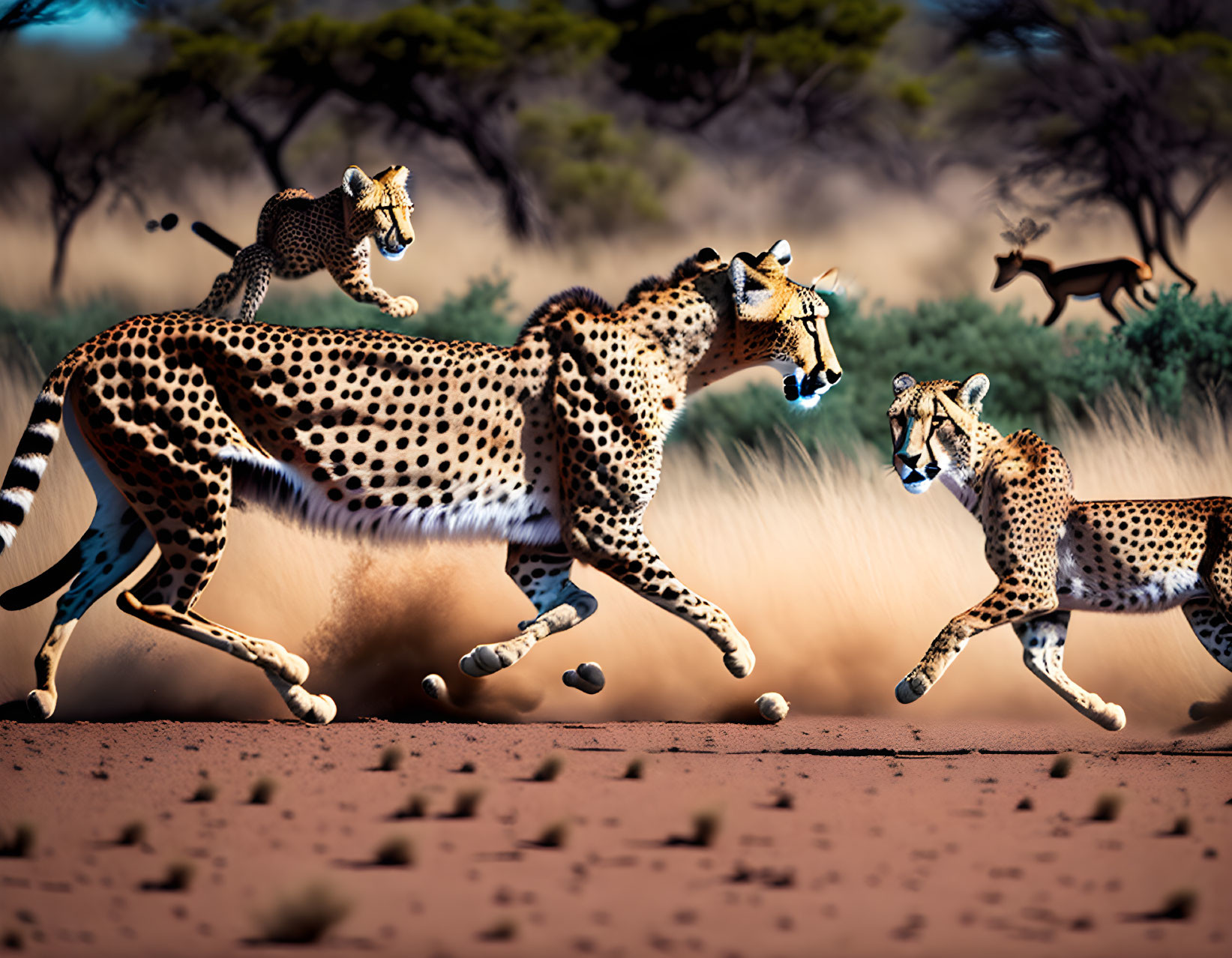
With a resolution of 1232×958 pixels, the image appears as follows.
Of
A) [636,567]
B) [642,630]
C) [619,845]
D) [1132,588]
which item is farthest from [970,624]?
[619,845]

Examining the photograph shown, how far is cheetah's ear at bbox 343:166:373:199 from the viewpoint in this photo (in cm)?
678

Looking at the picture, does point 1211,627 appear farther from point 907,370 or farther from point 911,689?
point 907,370

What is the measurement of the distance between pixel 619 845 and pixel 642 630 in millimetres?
3387

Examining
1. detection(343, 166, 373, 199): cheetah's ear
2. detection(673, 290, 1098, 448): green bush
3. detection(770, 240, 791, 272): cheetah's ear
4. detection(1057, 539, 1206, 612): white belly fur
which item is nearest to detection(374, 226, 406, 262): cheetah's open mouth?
detection(343, 166, 373, 199): cheetah's ear

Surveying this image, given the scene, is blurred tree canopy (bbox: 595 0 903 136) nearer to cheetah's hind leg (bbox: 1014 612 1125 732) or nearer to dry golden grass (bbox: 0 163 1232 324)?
dry golden grass (bbox: 0 163 1232 324)

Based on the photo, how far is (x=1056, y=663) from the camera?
6.77 meters

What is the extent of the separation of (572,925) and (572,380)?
3.33m

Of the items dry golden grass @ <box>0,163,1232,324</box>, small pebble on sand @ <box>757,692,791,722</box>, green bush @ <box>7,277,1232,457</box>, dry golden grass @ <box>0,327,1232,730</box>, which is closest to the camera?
small pebble on sand @ <box>757,692,791,722</box>

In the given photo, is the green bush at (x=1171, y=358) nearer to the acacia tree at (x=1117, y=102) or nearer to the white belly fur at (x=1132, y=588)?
the acacia tree at (x=1117, y=102)

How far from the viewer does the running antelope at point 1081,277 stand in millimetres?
11266

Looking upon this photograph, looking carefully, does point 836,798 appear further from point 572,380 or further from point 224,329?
point 224,329

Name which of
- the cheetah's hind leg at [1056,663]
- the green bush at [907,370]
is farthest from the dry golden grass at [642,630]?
the green bush at [907,370]

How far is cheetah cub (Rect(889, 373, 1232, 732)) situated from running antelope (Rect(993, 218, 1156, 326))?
4.83 meters

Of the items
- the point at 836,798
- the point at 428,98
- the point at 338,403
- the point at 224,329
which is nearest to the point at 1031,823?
the point at 836,798
